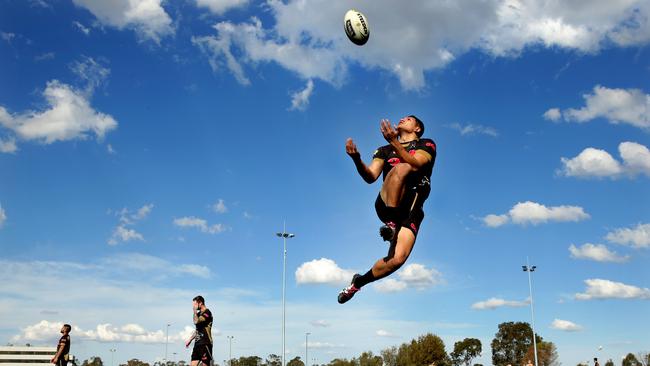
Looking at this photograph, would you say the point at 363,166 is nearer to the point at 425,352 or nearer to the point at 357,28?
the point at 357,28

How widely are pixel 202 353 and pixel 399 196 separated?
413 inches

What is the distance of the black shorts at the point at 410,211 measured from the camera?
7.75 meters

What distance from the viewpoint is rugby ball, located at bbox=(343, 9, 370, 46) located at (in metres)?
9.48

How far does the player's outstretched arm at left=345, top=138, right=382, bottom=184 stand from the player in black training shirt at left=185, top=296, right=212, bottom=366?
9632 mm

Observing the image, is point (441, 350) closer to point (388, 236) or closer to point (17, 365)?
point (17, 365)

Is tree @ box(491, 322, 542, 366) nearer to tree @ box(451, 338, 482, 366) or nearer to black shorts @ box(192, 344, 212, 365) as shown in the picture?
tree @ box(451, 338, 482, 366)

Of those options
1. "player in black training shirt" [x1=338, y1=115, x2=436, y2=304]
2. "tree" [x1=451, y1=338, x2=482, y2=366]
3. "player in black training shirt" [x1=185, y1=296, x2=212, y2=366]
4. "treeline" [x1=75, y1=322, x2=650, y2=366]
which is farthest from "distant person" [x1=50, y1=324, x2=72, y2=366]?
"tree" [x1=451, y1=338, x2=482, y2=366]

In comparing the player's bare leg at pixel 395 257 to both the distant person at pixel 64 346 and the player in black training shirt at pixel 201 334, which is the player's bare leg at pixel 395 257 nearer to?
the player in black training shirt at pixel 201 334

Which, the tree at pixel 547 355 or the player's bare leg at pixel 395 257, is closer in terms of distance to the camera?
the player's bare leg at pixel 395 257

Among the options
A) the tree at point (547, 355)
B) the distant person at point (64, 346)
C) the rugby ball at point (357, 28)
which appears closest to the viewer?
the rugby ball at point (357, 28)

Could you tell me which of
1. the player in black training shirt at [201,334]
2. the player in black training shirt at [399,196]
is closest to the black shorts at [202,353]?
the player in black training shirt at [201,334]

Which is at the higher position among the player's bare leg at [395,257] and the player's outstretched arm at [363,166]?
the player's outstretched arm at [363,166]

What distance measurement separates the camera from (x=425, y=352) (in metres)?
109

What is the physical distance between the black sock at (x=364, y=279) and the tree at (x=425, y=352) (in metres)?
105
